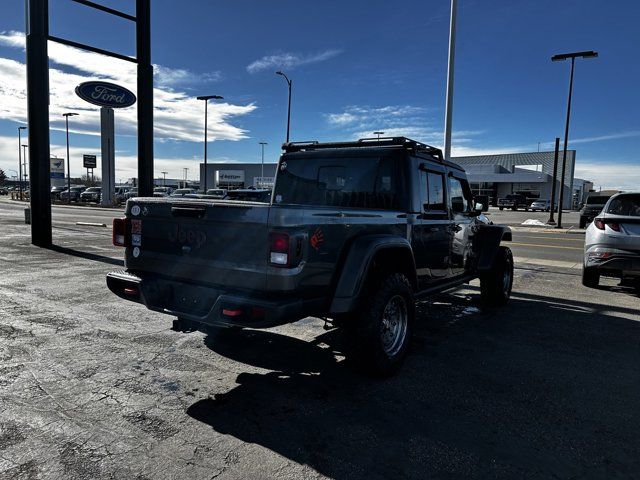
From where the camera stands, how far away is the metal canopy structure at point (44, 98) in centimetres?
1123

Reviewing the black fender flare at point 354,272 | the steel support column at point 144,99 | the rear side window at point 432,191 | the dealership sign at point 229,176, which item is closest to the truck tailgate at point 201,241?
the black fender flare at point 354,272

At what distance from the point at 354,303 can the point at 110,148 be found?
44.1 meters

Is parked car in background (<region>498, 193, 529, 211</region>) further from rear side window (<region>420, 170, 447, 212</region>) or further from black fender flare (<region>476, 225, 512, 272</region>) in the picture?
rear side window (<region>420, 170, 447, 212</region>)

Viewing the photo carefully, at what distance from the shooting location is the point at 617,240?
7441 millimetres

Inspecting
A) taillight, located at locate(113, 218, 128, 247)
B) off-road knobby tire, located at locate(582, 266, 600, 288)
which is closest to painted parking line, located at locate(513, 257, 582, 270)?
off-road knobby tire, located at locate(582, 266, 600, 288)

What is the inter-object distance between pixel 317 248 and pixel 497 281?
4199 mm

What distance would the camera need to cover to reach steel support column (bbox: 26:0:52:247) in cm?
1118

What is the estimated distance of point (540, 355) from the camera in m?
4.81

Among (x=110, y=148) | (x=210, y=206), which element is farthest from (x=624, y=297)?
(x=110, y=148)

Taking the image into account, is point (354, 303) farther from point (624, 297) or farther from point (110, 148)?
point (110, 148)

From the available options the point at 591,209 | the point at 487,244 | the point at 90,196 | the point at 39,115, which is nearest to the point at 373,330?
the point at 487,244

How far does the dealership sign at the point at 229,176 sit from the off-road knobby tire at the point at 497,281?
267 feet

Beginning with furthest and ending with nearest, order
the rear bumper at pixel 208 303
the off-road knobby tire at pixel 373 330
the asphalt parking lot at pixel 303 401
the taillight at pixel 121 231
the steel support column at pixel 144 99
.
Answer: the steel support column at pixel 144 99 → the taillight at pixel 121 231 → the off-road knobby tire at pixel 373 330 → the rear bumper at pixel 208 303 → the asphalt parking lot at pixel 303 401

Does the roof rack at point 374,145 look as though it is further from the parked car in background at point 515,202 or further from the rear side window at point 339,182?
the parked car in background at point 515,202
